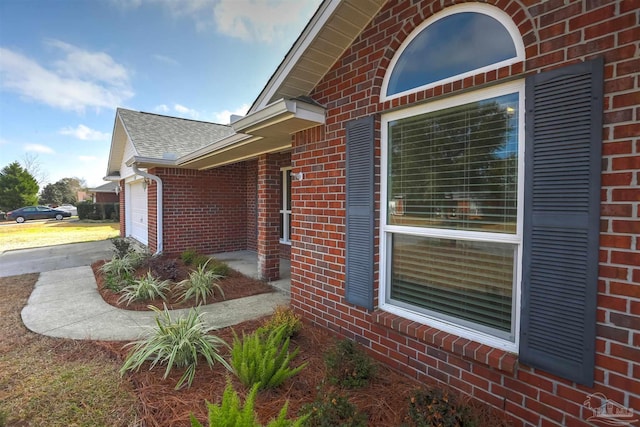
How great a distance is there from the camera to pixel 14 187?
3222 centimetres

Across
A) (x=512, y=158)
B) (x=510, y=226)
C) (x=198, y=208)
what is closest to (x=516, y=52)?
(x=512, y=158)

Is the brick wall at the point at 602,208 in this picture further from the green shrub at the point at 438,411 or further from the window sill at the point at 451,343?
the green shrub at the point at 438,411

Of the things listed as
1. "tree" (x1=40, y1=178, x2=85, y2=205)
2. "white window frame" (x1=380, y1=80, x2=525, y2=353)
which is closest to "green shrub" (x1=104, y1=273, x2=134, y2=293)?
"white window frame" (x1=380, y1=80, x2=525, y2=353)

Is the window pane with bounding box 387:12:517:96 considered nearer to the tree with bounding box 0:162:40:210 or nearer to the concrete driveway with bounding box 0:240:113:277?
the concrete driveway with bounding box 0:240:113:277

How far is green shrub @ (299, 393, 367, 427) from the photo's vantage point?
193cm

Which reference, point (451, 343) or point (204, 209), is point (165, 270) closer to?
point (204, 209)

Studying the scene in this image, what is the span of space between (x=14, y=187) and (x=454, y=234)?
153 feet

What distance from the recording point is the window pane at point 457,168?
217cm

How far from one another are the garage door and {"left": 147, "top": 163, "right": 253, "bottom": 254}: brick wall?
1100 mm

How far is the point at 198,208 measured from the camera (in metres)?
8.92

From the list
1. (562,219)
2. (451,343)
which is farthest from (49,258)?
(562,219)

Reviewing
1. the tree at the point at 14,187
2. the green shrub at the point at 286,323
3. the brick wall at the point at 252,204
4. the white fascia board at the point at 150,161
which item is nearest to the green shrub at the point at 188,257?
the brick wall at the point at 252,204

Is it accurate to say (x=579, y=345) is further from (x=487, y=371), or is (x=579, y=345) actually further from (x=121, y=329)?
(x=121, y=329)

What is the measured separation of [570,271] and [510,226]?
474 millimetres
